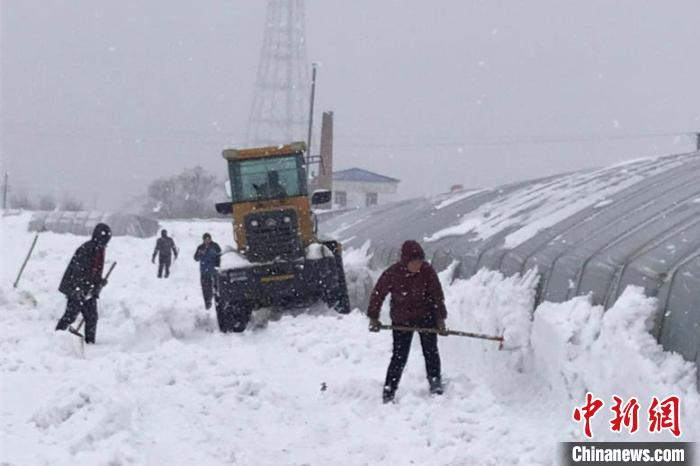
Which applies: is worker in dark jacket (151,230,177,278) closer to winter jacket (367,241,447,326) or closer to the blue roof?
winter jacket (367,241,447,326)

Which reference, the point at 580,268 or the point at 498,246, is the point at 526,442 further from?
the point at 498,246

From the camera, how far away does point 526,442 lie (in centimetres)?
663

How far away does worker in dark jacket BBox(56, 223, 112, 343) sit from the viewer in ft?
36.8

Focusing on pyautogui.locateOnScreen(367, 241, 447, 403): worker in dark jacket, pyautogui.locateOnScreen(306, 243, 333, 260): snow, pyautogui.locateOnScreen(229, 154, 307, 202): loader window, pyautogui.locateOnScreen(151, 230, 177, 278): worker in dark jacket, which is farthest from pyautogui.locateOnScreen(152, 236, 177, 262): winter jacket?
pyautogui.locateOnScreen(367, 241, 447, 403): worker in dark jacket

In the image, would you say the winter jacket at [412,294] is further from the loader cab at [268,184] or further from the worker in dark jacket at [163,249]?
the worker in dark jacket at [163,249]

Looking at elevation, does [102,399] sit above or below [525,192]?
below

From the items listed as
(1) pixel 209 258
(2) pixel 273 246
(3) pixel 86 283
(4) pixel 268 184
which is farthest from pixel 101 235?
(1) pixel 209 258

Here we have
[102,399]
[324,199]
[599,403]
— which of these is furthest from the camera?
[324,199]

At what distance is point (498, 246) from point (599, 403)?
4.76 metres

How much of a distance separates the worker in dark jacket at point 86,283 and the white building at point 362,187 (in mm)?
61064

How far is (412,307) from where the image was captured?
8.20m

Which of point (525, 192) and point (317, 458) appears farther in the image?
point (525, 192)

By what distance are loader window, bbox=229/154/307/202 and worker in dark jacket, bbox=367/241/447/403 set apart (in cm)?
696

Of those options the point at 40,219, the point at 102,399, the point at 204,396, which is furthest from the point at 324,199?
the point at 40,219
